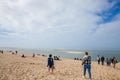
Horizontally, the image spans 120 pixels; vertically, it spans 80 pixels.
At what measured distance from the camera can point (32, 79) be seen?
12.0m

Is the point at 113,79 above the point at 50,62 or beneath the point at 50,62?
beneath

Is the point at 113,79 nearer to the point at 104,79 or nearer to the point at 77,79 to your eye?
the point at 104,79

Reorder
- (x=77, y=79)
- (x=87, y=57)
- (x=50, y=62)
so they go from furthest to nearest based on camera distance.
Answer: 1. (x=50, y=62)
2. (x=77, y=79)
3. (x=87, y=57)

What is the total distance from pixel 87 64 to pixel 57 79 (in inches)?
101

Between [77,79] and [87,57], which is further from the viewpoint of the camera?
[77,79]

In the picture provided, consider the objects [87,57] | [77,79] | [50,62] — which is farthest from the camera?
[50,62]

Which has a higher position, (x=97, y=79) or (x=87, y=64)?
(x=87, y=64)

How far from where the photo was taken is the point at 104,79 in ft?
42.2

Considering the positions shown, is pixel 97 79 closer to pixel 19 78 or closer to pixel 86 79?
pixel 86 79

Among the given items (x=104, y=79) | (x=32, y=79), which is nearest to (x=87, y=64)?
(x=104, y=79)

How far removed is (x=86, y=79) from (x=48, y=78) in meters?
2.96

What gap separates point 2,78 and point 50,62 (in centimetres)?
464

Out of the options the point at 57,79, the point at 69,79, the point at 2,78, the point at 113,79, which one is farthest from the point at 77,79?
the point at 2,78

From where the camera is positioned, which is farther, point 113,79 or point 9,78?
point 113,79
